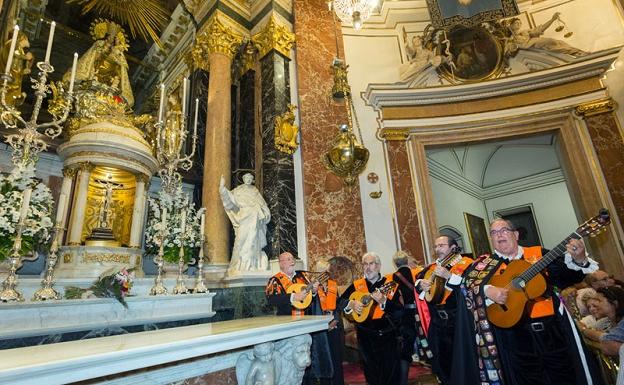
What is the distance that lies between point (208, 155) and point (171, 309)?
11.3ft

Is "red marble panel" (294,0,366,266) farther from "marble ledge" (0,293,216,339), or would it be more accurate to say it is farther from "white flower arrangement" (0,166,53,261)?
"white flower arrangement" (0,166,53,261)

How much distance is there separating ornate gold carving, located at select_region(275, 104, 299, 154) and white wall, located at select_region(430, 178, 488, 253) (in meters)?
6.37

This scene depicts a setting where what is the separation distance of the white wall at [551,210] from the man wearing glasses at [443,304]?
10.0 m

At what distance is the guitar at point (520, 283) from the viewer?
237 centimetres

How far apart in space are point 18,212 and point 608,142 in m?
9.68

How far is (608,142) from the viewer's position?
6.71 metres

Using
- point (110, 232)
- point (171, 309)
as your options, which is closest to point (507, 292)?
point (171, 309)

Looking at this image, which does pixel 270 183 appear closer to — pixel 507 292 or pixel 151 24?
pixel 507 292

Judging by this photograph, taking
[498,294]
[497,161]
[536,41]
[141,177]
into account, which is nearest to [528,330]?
[498,294]

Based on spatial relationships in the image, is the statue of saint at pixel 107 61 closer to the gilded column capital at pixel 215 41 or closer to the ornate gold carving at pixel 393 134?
the gilded column capital at pixel 215 41

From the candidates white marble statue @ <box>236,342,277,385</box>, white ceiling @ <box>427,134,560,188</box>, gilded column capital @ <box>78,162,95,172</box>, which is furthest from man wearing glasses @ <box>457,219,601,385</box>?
white ceiling @ <box>427,134,560,188</box>

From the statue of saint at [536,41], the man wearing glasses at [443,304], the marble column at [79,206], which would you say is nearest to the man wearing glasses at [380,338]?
the man wearing glasses at [443,304]

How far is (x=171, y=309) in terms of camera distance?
3693 millimetres

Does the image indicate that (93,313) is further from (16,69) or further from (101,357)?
(16,69)
